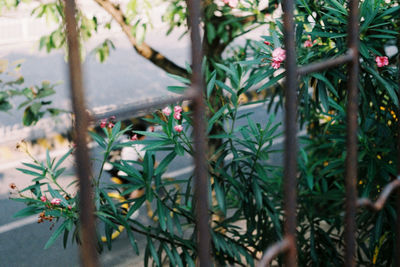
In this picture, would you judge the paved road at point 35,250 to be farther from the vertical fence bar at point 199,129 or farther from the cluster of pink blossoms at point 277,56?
the vertical fence bar at point 199,129

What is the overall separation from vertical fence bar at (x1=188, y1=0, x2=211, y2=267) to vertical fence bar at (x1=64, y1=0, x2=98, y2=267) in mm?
142

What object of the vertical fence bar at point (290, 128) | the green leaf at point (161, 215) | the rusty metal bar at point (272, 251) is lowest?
the green leaf at point (161, 215)

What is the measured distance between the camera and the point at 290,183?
738 millimetres

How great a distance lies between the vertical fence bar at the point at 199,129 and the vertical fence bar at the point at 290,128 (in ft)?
0.45

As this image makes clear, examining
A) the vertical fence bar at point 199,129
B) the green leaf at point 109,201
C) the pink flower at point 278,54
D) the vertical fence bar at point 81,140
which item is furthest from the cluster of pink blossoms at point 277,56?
the vertical fence bar at point 81,140

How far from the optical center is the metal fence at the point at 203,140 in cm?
54

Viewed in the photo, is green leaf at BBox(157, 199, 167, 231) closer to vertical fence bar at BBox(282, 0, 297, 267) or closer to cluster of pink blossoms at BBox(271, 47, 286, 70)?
cluster of pink blossoms at BBox(271, 47, 286, 70)

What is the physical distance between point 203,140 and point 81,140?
0.16m

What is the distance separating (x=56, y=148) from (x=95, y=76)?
273 cm

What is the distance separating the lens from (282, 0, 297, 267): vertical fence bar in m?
0.71

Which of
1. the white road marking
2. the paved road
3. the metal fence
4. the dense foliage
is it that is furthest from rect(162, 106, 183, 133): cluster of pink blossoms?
the white road marking

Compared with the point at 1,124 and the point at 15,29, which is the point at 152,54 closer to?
the point at 1,124

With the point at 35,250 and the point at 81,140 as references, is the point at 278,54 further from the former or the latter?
the point at 35,250

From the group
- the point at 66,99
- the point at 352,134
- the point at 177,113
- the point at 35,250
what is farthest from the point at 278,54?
the point at 66,99
